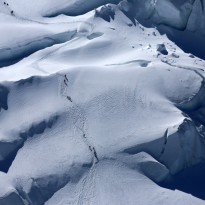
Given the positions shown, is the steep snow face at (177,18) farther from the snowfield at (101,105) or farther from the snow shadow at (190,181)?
the snow shadow at (190,181)

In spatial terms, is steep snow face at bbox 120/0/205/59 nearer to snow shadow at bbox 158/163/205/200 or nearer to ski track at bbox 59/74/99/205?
ski track at bbox 59/74/99/205

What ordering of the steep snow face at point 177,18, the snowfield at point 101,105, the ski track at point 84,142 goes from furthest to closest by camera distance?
the steep snow face at point 177,18 → the snowfield at point 101,105 → the ski track at point 84,142

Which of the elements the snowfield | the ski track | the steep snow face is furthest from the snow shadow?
the steep snow face

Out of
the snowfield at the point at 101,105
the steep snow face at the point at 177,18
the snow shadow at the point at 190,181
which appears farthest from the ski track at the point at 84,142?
the steep snow face at the point at 177,18

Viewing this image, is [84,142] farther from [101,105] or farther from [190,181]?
[190,181]

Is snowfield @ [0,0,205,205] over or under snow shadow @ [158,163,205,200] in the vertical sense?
over

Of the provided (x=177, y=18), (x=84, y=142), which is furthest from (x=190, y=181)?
(x=177, y=18)

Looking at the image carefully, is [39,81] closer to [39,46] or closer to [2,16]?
[39,46]

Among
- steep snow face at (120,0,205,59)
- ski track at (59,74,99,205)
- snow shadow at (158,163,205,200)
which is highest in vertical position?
steep snow face at (120,0,205,59)

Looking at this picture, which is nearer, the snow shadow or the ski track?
the ski track
